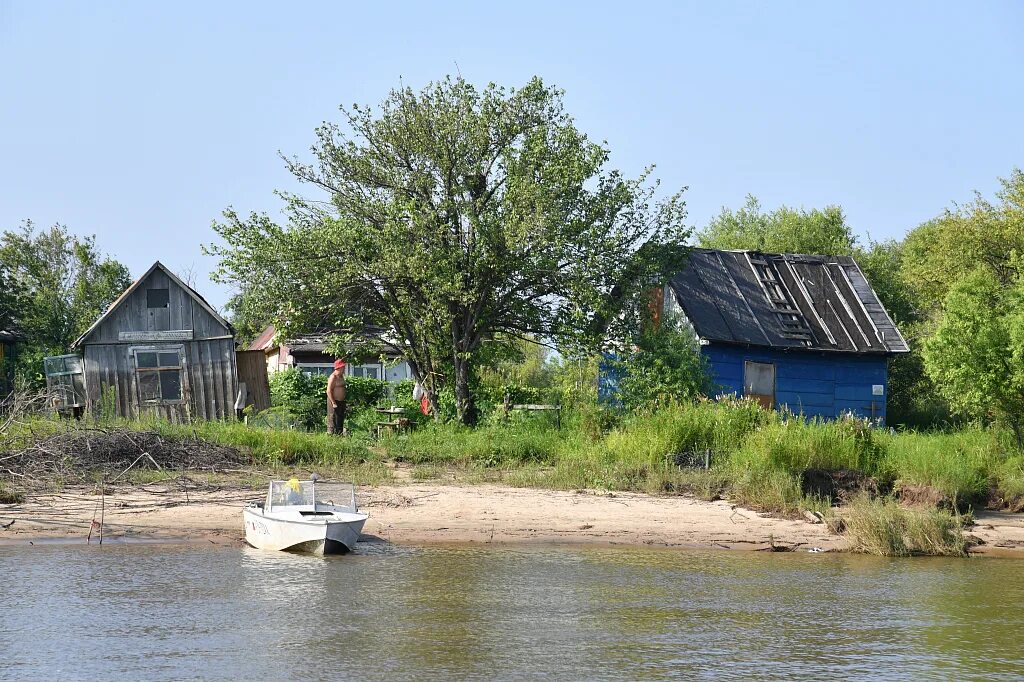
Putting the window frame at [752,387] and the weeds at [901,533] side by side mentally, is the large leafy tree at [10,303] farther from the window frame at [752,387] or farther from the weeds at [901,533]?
the weeds at [901,533]

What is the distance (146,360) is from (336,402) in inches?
320

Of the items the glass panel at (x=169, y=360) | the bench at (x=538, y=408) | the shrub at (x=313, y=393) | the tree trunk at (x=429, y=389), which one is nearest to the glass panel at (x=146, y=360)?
the glass panel at (x=169, y=360)

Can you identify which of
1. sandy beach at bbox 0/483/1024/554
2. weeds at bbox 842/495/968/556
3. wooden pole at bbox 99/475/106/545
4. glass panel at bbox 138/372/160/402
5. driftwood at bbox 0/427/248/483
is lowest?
weeds at bbox 842/495/968/556

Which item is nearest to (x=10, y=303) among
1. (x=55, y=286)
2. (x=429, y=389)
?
(x=55, y=286)

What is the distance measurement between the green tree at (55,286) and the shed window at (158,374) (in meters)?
11.3

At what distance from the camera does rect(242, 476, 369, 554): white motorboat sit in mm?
15836

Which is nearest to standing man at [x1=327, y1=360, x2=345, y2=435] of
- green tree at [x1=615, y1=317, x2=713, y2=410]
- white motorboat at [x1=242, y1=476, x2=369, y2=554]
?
green tree at [x1=615, y1=317, x2=713, y2=410]

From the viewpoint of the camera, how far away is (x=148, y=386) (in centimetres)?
3031

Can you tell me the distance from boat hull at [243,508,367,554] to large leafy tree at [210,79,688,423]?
989 cm

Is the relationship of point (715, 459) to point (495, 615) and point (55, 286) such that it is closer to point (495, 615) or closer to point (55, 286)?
point (495, 615)

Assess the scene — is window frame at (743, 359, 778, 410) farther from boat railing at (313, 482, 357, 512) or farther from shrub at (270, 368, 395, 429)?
boat railing at (313, 482, 357, 512)

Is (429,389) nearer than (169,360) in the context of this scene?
Yes

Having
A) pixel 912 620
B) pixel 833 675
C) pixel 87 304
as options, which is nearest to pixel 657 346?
pixel 912 620

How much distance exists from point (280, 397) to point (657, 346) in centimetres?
988
